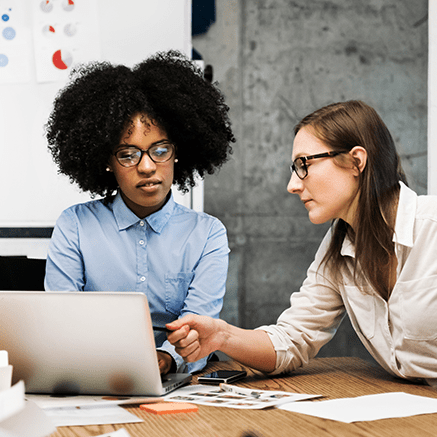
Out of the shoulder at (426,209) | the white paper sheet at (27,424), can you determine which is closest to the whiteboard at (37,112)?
the shoulder at (426,209)

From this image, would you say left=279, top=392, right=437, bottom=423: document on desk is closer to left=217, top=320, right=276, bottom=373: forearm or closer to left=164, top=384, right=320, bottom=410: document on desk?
left=164, top=384, right=320, bottom=410: document on desk

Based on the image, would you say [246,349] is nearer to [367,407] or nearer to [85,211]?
[367,407]

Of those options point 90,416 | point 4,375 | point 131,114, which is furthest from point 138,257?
point 4,375

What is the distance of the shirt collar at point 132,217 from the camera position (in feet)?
5.70

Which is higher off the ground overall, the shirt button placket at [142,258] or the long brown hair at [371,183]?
the long brown hair at [371,183]

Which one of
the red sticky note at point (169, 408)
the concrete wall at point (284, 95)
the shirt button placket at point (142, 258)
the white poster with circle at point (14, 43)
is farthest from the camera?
the concrete wall at point (284, 95)

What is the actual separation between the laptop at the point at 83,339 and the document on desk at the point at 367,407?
291 millimetres

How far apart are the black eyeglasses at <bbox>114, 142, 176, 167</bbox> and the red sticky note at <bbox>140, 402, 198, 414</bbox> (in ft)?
2.75

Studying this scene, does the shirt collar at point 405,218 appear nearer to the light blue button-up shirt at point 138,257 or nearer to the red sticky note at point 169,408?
the light blue button-up shirt at point 138,257

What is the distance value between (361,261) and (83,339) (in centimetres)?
75

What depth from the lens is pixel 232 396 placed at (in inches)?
42.8

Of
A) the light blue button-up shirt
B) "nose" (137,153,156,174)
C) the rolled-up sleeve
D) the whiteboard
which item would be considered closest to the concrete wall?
the whiteboard

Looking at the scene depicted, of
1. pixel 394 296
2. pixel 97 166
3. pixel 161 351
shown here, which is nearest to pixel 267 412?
pixel 161 351

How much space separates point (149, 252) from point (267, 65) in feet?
6.14
